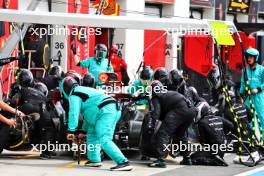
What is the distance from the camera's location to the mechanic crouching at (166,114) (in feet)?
40.4

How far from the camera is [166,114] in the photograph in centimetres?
1248

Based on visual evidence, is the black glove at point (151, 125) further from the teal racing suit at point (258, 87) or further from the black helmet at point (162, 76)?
the teal racing suit at point (258, 87)

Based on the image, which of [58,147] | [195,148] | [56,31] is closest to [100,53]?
[58,147]

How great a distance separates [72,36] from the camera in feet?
75.4

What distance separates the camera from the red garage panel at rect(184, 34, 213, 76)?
75.3 feet

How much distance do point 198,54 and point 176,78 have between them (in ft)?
36.4

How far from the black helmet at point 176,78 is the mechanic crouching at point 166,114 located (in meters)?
0.33

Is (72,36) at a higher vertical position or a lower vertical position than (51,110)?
higher

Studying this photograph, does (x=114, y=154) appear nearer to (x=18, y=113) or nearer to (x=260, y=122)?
(x=18, y=113)

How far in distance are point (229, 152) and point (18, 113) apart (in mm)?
4416

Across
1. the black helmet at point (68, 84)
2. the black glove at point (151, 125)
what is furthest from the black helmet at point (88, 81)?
the black glove at point (151, 125)

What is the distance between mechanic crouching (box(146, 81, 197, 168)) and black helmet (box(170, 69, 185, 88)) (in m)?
0.33

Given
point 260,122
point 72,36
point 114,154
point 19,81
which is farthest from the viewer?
point 72,36

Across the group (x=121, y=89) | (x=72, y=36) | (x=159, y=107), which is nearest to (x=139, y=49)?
(x=72, y=36)
